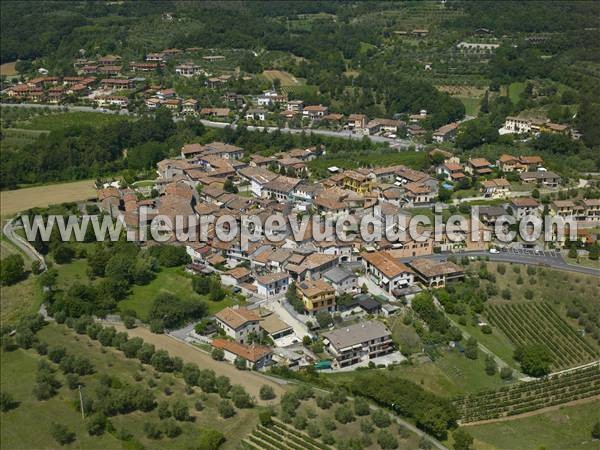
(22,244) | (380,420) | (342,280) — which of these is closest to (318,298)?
(342,280)

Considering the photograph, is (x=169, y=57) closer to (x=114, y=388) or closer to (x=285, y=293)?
(x=285, y=293)

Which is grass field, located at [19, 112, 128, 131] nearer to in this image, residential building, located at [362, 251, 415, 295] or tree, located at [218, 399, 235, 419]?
residential building, located at [362, 251, 415, 295]

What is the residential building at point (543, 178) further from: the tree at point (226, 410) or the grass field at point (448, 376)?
the tree at point (226, 410)

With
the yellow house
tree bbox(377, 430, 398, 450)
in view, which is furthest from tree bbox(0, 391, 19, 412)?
the yellow house

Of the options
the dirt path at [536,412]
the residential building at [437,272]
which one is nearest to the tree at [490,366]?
the dirt path at [536,412]

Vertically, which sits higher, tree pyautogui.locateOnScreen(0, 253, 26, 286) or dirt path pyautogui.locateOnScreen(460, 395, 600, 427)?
tree pyautogui.locateOnScreen(0, 253, 26, 286)

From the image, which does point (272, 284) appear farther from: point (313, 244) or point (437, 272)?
point (437, 272)
